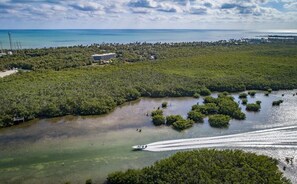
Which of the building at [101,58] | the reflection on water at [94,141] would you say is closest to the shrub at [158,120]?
the reflection on water at [94,141]

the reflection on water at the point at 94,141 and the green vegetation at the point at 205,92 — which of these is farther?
the green vegetation at the point at 205,92

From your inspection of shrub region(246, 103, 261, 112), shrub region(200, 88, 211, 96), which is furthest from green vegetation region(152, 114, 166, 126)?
shrub region(200, 88, 211, 96)

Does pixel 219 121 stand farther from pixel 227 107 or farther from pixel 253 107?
pixel 253 107

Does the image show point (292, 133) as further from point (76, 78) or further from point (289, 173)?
point (76, 78)

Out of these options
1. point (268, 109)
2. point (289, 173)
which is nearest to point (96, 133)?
point (289, 173)

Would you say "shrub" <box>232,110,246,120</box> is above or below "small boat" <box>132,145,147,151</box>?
above

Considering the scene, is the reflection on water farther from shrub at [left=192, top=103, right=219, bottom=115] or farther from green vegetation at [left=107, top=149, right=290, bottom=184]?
green vegetation at [left=107, top=149, right=290, bottom=184]

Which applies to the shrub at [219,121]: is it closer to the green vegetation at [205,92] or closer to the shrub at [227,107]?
the shrub at [227,107]
